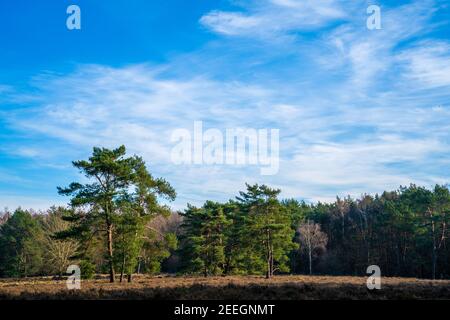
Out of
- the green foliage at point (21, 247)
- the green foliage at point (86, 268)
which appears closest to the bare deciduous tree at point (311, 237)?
the green foliage at point (21, 247)

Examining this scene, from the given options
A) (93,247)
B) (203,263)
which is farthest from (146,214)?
(203,263)

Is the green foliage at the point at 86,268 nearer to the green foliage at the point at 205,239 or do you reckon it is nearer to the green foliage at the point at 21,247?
the green foliage at the point at 205,239

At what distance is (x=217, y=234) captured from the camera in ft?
169

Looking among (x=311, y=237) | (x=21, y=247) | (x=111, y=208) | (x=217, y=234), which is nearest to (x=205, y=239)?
(x=217, y=234)

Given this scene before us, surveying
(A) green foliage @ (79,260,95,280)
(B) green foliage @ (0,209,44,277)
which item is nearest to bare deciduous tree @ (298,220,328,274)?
(B) green foliage @ (0,209,44,277)

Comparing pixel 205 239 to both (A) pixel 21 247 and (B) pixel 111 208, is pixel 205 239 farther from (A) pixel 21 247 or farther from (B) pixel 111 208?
(A) pixel 21 247

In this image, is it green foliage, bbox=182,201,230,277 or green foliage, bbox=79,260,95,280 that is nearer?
green foliage, bbox=79,260,95,280

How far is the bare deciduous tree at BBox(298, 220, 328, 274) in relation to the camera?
8200 cm

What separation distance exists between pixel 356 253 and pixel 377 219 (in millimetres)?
8191

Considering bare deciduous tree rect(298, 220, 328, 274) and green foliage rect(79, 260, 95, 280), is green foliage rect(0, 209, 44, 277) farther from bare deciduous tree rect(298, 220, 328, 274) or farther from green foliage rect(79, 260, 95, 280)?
bare deciduous tree rect(298, 220, 328, 274)

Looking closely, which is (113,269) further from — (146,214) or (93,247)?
(146,214)

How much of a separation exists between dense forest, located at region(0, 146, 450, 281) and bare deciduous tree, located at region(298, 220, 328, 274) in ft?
0.66

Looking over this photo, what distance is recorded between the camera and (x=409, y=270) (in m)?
69.4
